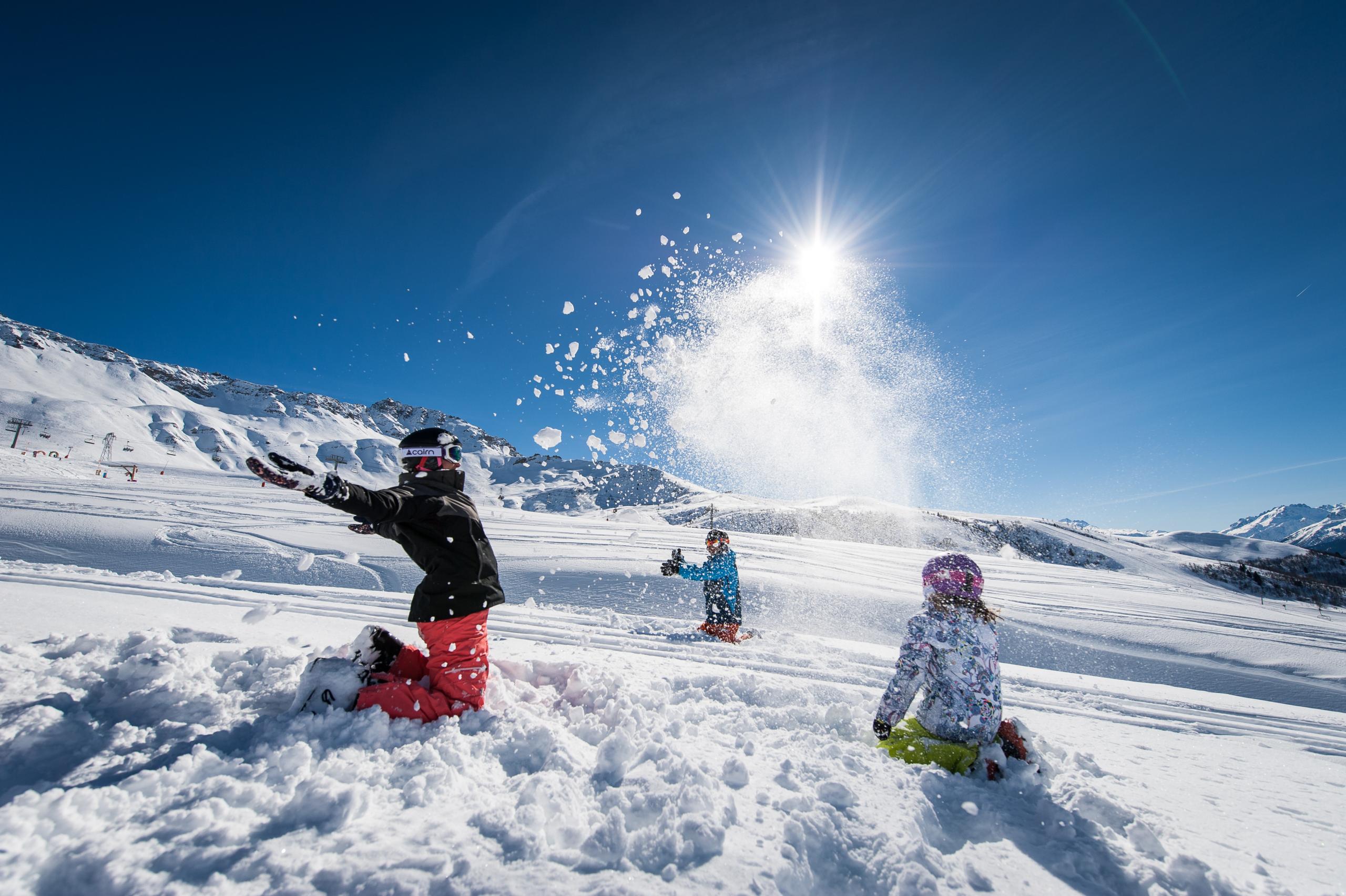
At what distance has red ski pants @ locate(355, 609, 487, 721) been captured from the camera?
279cm

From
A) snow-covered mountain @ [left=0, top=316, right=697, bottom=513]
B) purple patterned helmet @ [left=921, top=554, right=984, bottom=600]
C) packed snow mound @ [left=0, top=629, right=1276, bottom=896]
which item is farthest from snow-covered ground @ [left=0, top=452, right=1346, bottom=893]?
snow-covered mountain @ [left=0, top=316, right=697, bottom=513]

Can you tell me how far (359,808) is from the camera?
195 centimetres

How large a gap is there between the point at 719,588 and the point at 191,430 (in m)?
167

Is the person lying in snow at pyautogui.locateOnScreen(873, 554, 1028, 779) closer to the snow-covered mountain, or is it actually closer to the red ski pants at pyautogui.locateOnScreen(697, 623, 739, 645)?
the red ski pants at pyautogui.locateOnScreen(697, 623, 739, 645)

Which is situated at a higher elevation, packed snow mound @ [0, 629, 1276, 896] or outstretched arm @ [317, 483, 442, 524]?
outstretched arm @ [317, 483, 442, 524]

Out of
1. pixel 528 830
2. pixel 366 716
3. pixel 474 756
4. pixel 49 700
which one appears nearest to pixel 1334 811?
pixel 528 830

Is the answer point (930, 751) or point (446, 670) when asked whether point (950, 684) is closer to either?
point (930, 751)

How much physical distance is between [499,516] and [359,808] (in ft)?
59.2

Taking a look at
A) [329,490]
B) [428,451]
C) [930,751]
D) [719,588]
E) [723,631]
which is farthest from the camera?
[719,588]

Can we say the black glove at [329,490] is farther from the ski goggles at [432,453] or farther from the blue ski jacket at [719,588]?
the blue ski jacket at [719,588]

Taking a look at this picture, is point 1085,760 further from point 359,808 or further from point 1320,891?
point 359,808

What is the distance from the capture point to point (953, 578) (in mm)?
3047

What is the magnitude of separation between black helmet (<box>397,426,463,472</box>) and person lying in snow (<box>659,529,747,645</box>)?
3871 mm

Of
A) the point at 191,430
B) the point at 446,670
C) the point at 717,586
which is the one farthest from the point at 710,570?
the point at 191,430
